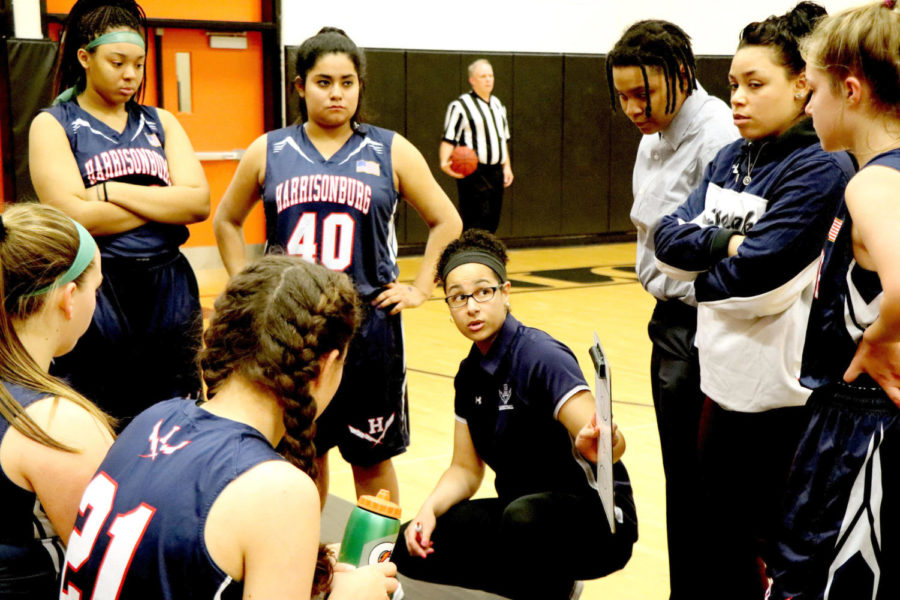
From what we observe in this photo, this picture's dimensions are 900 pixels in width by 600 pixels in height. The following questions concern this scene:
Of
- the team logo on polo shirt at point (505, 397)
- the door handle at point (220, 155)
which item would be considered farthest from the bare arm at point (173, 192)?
the door handle at point (220, 155)

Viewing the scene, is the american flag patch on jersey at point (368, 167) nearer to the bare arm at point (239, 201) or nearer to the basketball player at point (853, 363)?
the bare arm at point (239, 201)

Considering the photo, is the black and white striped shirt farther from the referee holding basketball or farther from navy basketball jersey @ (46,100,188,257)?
navy basketball jersey @ (46,100,188,257)

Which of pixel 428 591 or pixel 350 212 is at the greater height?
pixel 350 212

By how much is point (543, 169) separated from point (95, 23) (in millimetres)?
8981

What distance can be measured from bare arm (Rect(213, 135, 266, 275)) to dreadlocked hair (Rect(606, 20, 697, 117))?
4.02 ft

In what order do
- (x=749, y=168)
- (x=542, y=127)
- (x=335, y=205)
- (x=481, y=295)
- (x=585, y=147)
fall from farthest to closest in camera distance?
(x=585, y=147)
(x=542, y=127)
(x=335, y=205)
(x=481, y=295)
(x=749, y=168)

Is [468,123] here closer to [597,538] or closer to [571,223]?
[571,223]

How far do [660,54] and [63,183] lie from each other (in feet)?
6.52

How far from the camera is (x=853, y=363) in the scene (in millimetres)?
1881

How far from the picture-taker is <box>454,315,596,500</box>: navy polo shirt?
2.81 metres

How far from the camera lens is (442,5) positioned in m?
11.1

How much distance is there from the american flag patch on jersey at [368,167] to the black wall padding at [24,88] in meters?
6.14

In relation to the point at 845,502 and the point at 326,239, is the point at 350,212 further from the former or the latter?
the point at 845,502

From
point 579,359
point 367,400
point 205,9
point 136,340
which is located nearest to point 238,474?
point 367,400
